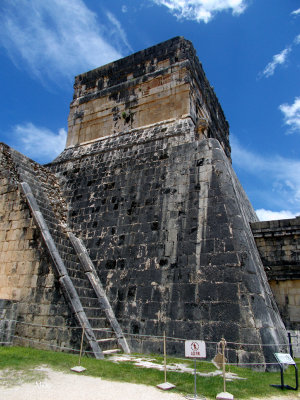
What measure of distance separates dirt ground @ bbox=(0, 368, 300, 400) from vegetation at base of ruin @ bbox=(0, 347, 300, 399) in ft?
0.59

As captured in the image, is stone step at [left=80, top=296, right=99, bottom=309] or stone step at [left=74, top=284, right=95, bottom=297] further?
stone step at [left=74, top=284, right=95, bottom=297]

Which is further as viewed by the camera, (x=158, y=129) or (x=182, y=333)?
(x=158, y=129)

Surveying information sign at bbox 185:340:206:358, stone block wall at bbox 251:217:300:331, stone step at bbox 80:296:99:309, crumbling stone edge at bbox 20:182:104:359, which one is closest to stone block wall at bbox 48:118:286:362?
stone step at bbox 80:296:99:309

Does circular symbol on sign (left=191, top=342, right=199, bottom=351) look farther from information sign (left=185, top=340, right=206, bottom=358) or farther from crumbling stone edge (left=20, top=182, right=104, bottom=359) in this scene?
crumbling stone edge (left=20, top=182, right=104, bottom=359)

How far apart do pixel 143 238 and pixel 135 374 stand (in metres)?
4.13

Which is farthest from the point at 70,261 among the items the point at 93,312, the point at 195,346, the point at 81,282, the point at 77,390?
the point at 195,346

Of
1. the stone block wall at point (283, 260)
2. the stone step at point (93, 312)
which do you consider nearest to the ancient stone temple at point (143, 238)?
the stone step at point (93, 312)

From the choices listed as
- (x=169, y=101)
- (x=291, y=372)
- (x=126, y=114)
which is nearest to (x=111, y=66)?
(x=126, y=114)

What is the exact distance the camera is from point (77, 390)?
14.0 ft

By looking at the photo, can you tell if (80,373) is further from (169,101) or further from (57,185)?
(169,101)

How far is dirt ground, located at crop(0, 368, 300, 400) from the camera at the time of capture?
13.0ft

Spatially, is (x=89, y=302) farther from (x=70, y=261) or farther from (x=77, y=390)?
(x=77, y=390)

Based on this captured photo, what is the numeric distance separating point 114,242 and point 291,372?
5.45 meters

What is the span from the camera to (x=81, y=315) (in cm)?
733
